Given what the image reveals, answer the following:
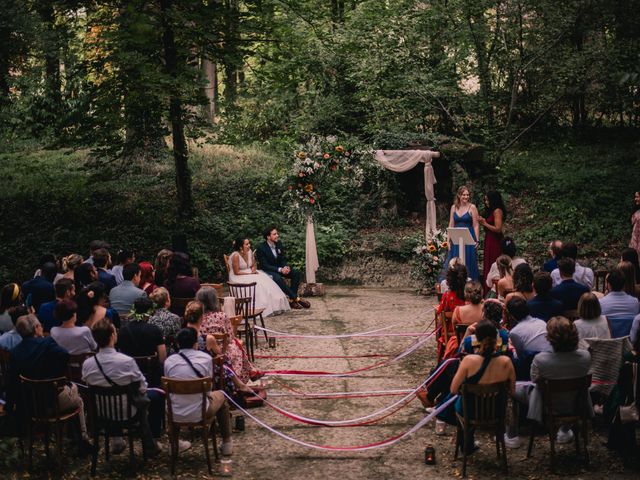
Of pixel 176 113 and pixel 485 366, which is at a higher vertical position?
pixel 176 113

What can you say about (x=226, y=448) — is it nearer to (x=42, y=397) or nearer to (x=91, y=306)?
(x=42, y=397)

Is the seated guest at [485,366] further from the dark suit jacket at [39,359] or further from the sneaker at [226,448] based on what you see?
the dark suit jacket at [39,359]

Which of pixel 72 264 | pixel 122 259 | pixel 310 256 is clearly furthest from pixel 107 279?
pixel 310 256

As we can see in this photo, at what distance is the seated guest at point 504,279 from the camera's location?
8828 mm

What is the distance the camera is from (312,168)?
45.0 feet

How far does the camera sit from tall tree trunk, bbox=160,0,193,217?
47.2 feet

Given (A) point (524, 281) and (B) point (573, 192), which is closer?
(A) point (524, 281)

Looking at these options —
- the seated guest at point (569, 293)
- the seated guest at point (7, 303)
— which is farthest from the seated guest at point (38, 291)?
the seated guest at point (569, 293)

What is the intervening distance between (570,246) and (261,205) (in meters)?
10.5

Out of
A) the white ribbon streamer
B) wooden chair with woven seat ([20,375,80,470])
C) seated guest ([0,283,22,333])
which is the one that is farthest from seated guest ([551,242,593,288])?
seated guest ([0,283,22,333])

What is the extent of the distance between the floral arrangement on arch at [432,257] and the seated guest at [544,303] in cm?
603

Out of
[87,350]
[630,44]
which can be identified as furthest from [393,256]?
[87,350]

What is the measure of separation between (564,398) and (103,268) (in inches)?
238

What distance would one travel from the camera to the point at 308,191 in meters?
13.7
